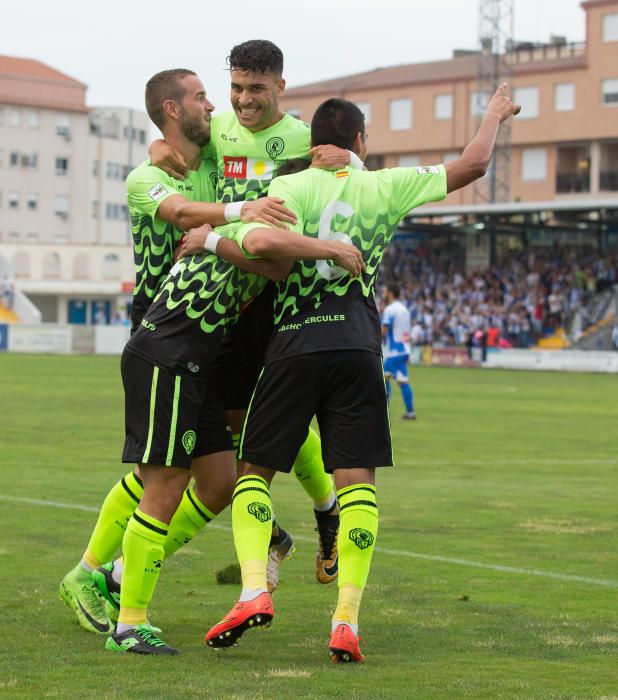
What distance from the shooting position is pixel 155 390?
5.74m

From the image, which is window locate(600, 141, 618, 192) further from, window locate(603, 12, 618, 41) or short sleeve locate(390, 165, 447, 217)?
short sleeve locate(390, 165, 447, 217)

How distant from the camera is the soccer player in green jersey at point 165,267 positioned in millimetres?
6055

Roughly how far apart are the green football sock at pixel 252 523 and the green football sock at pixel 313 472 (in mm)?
1093

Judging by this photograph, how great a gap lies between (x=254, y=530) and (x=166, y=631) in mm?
788

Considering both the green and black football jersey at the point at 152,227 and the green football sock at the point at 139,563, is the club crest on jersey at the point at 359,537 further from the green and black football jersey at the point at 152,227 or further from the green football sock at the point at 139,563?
the green and black football jersey at the point at 152,227

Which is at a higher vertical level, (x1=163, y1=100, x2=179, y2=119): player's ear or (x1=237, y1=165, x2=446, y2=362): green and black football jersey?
(x1=163, y1=100, x2=179, y2=119): player's ear

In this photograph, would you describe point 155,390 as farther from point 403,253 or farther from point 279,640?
point 403,253

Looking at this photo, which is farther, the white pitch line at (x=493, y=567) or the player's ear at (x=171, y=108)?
the white pitch line at (x=493, y=567)

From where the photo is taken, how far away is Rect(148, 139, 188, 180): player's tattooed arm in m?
6.12

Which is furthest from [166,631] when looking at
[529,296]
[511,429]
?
[529,296]

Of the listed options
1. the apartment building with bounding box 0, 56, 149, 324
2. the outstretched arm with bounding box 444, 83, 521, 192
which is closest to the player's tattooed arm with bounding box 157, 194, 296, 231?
the outstretched arm with bounding box 444, 83, 521, 192

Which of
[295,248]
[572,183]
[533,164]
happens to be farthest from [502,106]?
[533,164]

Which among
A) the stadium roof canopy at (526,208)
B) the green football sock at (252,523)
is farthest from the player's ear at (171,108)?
the stadium roof canopy at (526,208)

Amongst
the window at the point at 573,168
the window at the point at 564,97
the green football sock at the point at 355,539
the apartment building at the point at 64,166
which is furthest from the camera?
the apartment building at the point at 64,166
